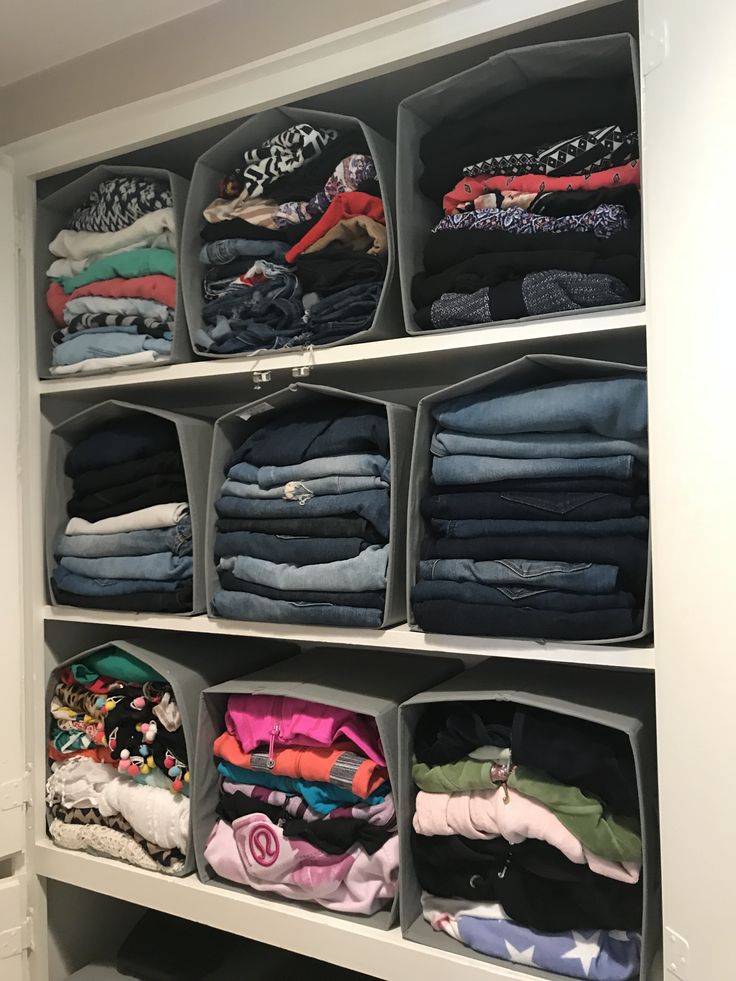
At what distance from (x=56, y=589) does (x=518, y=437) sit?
3.12 feet

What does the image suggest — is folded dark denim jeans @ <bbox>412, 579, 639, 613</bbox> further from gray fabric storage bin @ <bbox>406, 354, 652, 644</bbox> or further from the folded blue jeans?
the folded blue jeans

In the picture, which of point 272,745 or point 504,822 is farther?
point 272,745

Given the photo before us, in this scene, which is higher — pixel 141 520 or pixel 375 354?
pixel 375 354

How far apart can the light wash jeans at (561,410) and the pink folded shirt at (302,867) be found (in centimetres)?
66

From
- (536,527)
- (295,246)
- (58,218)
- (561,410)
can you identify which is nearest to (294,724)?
(536,527)

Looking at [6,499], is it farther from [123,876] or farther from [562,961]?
[562,961]

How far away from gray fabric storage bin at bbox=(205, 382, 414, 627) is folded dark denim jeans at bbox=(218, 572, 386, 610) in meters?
0.02

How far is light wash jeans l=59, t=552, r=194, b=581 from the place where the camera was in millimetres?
1463

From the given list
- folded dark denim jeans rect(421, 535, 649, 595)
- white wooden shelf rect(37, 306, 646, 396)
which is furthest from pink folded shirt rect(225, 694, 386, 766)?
white wooden shelf rect(37, 306, 646, 396)

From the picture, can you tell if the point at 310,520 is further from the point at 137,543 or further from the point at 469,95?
the point at 469,95

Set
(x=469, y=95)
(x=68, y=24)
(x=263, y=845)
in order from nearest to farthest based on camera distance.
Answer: (x=469, y=95)
(x=263, y=845)
(x=68, y=24)

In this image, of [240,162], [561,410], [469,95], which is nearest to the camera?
[561,410]

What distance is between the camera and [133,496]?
1539 millimetres

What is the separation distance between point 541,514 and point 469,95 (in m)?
0.64
